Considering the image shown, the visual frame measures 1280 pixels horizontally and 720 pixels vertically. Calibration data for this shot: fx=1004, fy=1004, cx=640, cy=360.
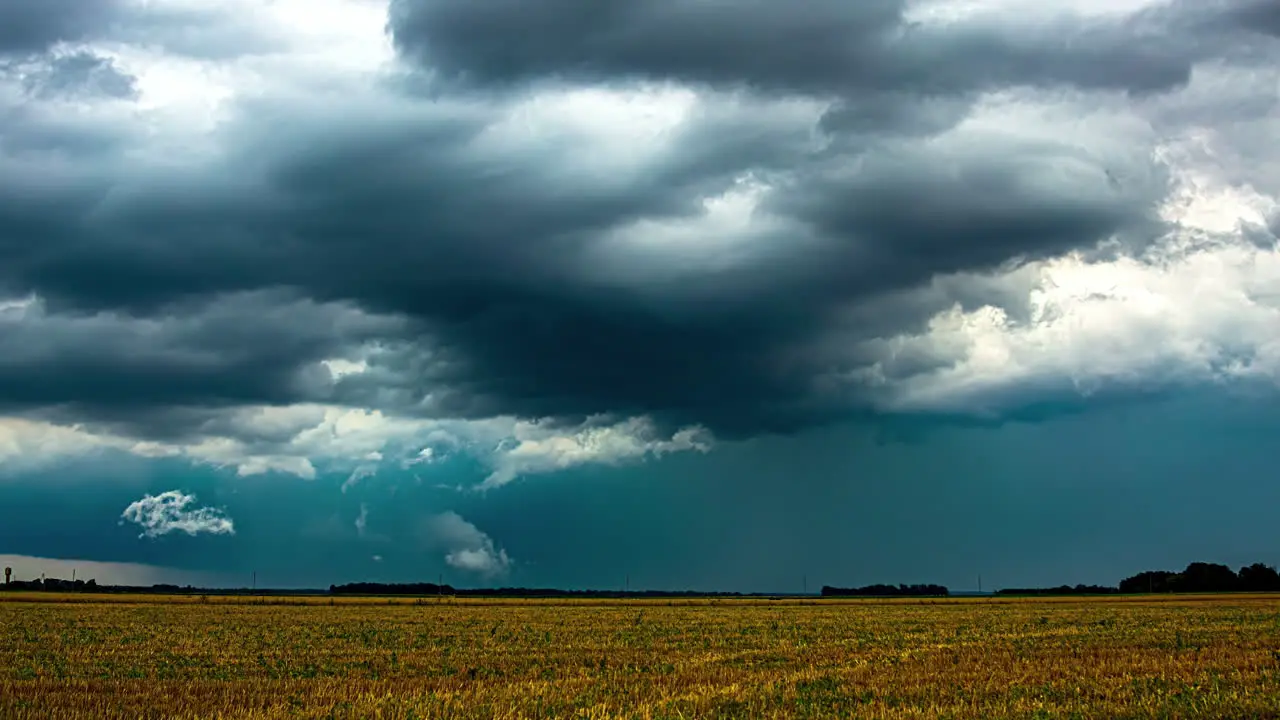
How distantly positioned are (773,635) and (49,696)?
103ft

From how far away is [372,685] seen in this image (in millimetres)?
26281

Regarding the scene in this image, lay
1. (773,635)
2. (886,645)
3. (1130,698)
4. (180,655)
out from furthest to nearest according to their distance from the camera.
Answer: (773,635) < (886,645) < (180,655) < (1130,698)

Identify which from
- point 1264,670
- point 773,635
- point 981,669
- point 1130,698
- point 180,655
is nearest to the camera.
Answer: point 1130,698

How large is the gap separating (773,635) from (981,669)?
61.1ft

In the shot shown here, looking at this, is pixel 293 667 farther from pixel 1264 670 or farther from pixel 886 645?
pixel 1264 670

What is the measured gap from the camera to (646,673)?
29.3 meters

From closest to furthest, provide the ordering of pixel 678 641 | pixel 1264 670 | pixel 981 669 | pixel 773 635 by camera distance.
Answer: pixel 1264 670, pixel 981 669, pixel 678 641, pixel 773 635

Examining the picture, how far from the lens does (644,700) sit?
23.4 metres

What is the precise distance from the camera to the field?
70.7 ft

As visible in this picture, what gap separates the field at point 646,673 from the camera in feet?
70.7

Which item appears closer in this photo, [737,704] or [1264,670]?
[737,704]

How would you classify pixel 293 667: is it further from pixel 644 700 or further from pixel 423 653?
pixel 644 700

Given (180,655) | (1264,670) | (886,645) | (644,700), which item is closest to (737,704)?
(644,700)

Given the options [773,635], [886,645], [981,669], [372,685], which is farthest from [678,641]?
[372,685]
